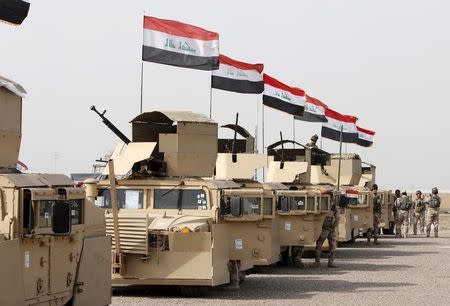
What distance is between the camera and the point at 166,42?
2333cm

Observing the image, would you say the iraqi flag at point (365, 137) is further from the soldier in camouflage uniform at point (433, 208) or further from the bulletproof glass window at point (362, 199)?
the bulletproof glass window at point (362, 199)

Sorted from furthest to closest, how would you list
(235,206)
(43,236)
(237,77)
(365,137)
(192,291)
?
(365,137), (237,77), (235,206), (192,291), (43,236)

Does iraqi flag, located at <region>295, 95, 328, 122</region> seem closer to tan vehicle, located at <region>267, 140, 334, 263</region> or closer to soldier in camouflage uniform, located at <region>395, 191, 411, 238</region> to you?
soldier in camouflage uniform, located at <region>395, 191, 411, 238</region>

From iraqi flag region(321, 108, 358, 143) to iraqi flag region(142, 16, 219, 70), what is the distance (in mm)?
15909

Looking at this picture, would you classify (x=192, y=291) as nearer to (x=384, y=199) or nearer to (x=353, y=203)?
(x=353, y=203)

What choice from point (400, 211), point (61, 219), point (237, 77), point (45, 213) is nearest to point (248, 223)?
point (45, 213)

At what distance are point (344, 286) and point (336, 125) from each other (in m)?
22.4

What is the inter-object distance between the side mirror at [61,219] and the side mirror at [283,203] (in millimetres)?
12247

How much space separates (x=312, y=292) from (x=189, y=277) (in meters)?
2.63

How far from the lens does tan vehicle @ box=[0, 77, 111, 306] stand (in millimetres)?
8961

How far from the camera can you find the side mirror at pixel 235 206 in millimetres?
16188

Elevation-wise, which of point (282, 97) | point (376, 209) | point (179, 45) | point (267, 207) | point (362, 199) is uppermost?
point (179, 45)

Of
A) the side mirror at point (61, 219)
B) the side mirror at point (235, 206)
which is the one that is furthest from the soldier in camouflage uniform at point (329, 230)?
the side mirror at point (61, 219)

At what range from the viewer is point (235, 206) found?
16.2 metres
